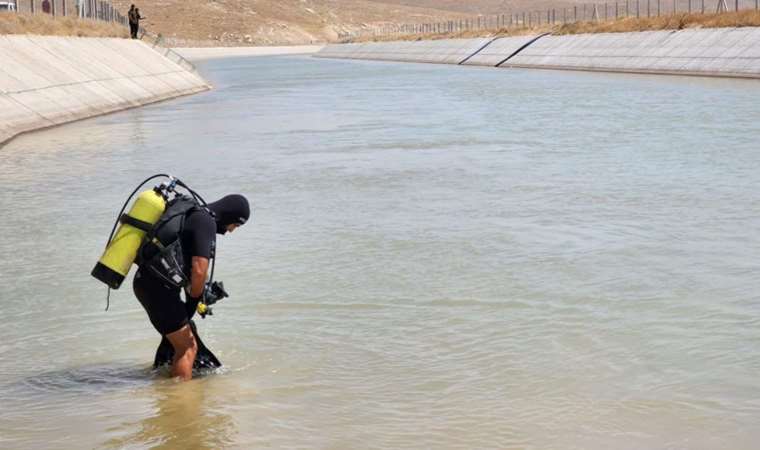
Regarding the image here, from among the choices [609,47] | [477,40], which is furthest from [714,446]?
[477,40]

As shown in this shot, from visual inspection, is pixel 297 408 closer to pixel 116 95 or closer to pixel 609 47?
pixel 116 95

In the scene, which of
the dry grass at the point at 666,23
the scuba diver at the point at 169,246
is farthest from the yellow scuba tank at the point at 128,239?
the dry grass at the point at 666,23

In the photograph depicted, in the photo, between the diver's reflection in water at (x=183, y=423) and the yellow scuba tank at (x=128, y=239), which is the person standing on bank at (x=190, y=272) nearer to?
the yellow scuba tank at (x=128, y=239)

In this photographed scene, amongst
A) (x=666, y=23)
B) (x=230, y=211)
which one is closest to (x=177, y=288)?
(x=230, y=211)

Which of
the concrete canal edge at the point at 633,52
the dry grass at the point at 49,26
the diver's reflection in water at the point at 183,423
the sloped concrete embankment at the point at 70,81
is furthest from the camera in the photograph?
the concrete canal edge at the point at 633,52

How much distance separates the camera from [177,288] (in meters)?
7.46

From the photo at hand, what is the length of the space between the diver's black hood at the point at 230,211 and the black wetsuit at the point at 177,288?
3.1 inches

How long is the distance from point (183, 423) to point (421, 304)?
11.2 feet

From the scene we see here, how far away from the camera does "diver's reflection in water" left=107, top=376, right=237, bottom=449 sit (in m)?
7.05

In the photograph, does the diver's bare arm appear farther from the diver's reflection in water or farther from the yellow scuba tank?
the diver's reflection in water

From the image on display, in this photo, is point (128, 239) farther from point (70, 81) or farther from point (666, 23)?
point (666, 23)

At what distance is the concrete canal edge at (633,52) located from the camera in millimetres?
45188

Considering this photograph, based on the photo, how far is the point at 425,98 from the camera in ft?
132

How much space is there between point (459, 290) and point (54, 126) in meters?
21.1
